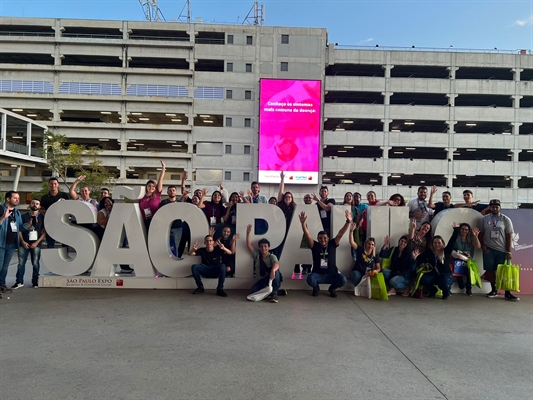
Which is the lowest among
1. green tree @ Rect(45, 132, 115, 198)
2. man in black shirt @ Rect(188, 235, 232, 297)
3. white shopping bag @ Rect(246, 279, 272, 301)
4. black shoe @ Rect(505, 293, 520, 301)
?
black shoe @ Rect(505, 293, 520, 301)

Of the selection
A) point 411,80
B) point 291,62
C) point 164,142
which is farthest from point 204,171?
point 411,80

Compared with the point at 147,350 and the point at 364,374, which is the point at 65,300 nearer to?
the point at 147,350

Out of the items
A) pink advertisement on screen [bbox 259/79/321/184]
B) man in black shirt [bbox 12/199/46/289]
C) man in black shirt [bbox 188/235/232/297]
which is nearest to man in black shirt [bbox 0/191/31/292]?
man in black shirt [bbox 12/199/46/289]

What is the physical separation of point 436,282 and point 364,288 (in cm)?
143

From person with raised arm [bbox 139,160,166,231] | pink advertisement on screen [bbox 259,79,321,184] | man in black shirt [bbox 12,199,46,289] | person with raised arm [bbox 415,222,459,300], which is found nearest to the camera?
person with raised arm [bbox 415,222,459,300]

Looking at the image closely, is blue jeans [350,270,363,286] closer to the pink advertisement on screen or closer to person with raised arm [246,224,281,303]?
person with raised arm [246,224,281,303]

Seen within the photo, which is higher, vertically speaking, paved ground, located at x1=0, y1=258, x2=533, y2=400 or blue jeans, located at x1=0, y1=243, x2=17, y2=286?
blue jeans, located at x1=0, y1=243, x2=17, y2=286

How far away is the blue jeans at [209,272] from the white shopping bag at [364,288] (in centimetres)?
272

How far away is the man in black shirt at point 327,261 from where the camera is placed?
272 inches

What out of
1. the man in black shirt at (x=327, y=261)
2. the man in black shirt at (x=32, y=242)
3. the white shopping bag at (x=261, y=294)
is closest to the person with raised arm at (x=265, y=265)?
the white shopping bag at (x=261, y=294)

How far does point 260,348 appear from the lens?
428 cm

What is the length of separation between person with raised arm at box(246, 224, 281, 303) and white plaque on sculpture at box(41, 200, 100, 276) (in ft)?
10.9

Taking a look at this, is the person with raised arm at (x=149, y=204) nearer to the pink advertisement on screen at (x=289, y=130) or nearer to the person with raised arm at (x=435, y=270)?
the person with raised arm at (x=435, y=270)

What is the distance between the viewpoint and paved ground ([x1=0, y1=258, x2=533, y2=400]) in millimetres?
3346
